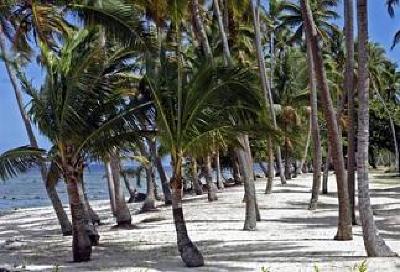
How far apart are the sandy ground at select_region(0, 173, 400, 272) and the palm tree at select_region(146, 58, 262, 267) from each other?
1146 mm

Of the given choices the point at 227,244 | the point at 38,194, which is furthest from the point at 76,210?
the point at 38,194

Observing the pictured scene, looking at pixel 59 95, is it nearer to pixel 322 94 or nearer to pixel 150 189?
pixel 322 94

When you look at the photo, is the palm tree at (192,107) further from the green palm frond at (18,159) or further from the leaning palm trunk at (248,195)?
the leaning palm trunk at (248,195)

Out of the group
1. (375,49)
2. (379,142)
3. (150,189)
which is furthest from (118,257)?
(375,49)

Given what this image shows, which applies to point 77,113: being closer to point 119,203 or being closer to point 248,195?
point 248,195

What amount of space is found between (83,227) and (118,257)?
3.25ft

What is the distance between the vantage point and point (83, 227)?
41.2 feet

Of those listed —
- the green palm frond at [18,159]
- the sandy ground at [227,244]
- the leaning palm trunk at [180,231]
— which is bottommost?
the sandy ground at [227,244]

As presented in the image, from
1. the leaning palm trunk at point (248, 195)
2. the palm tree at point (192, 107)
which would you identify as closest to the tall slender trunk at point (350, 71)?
the leaning palm trunk at point (248, 195)

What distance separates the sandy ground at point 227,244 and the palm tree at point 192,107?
115cm

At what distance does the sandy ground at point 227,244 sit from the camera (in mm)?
10703

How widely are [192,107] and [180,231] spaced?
2.21 m

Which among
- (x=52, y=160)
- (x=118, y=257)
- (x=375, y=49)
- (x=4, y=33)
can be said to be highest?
(x=375, y=49)

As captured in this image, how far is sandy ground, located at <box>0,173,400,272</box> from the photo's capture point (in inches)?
421
